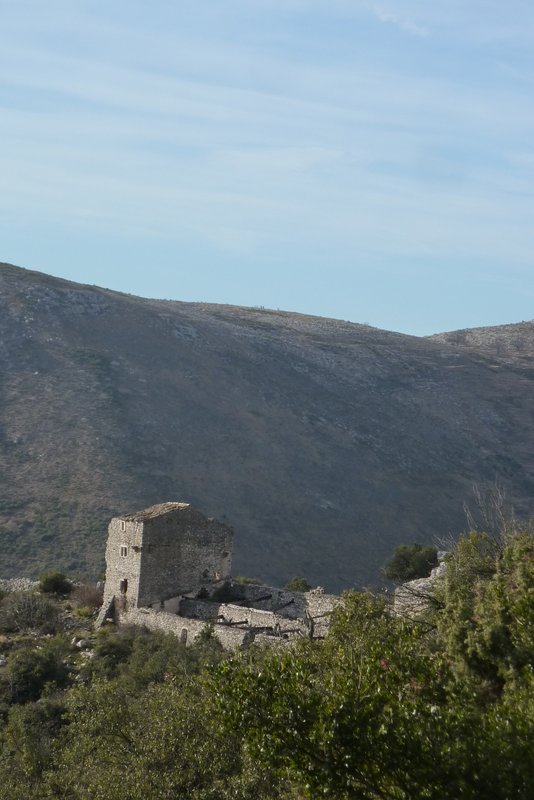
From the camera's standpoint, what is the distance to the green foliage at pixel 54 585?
1401 inches

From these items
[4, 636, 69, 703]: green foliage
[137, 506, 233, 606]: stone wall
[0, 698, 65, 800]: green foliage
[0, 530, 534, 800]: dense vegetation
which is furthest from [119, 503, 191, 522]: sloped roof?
[0, 698, 65, 800]: green foliage

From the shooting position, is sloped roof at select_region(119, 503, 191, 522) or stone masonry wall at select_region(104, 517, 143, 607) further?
sloped roof at select_region(119, 503, 191, 522)

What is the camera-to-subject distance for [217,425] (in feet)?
246

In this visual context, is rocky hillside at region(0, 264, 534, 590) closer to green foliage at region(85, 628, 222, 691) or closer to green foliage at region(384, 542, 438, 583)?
green foliage at region(384, 542, 438, 583)

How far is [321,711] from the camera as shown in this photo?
11133 millimetres

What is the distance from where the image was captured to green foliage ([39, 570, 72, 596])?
117 ft

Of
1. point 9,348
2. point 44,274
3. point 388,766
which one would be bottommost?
point 388,766

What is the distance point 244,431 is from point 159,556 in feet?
145

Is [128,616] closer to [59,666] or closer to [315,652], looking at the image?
[59,666]

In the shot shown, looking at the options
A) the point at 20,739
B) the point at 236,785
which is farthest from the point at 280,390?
the point at 236,785

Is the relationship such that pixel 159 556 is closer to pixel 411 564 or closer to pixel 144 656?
pixel 144 656

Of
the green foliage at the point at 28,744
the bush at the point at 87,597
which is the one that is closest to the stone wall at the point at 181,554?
the bush at the point at 87,597

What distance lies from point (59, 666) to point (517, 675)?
16.3 metres

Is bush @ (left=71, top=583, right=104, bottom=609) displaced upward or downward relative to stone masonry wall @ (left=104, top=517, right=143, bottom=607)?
downward
